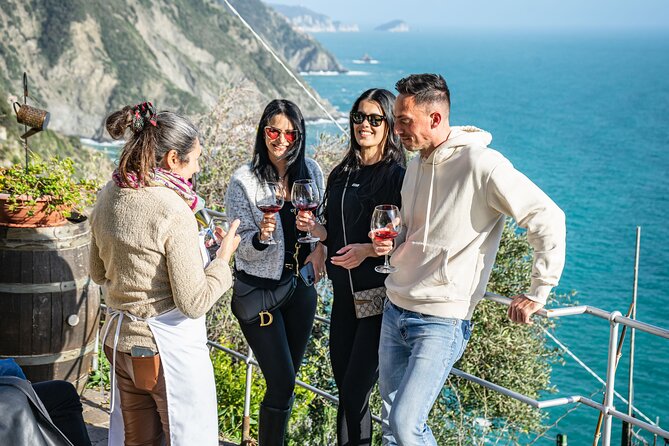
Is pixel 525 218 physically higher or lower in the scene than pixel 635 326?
higher

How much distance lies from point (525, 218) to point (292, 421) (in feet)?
15.2

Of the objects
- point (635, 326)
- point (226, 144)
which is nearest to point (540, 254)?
point (635, 326)

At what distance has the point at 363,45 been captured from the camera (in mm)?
193875

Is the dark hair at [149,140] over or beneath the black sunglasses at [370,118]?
beneath

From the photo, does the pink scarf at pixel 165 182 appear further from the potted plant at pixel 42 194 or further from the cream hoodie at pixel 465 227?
the potted plant at pixel 42 194

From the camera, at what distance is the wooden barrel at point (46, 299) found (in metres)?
3.69

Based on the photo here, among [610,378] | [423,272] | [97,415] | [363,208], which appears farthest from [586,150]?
[423,272]

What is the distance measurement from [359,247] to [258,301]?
0.51 meters

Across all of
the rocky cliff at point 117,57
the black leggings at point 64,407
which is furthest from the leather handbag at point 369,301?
the rocky cliff at point 117,57

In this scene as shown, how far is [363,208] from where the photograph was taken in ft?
9.80

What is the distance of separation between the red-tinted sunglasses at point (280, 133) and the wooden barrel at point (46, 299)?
46.4 inches

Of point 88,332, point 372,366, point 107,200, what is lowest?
point 88,332

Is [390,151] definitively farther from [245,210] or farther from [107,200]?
[107,200]

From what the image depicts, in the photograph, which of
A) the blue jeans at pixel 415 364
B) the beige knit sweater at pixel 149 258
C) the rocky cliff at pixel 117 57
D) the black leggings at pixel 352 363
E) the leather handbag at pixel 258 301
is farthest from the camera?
the rocky cliff at pixel 117 57
